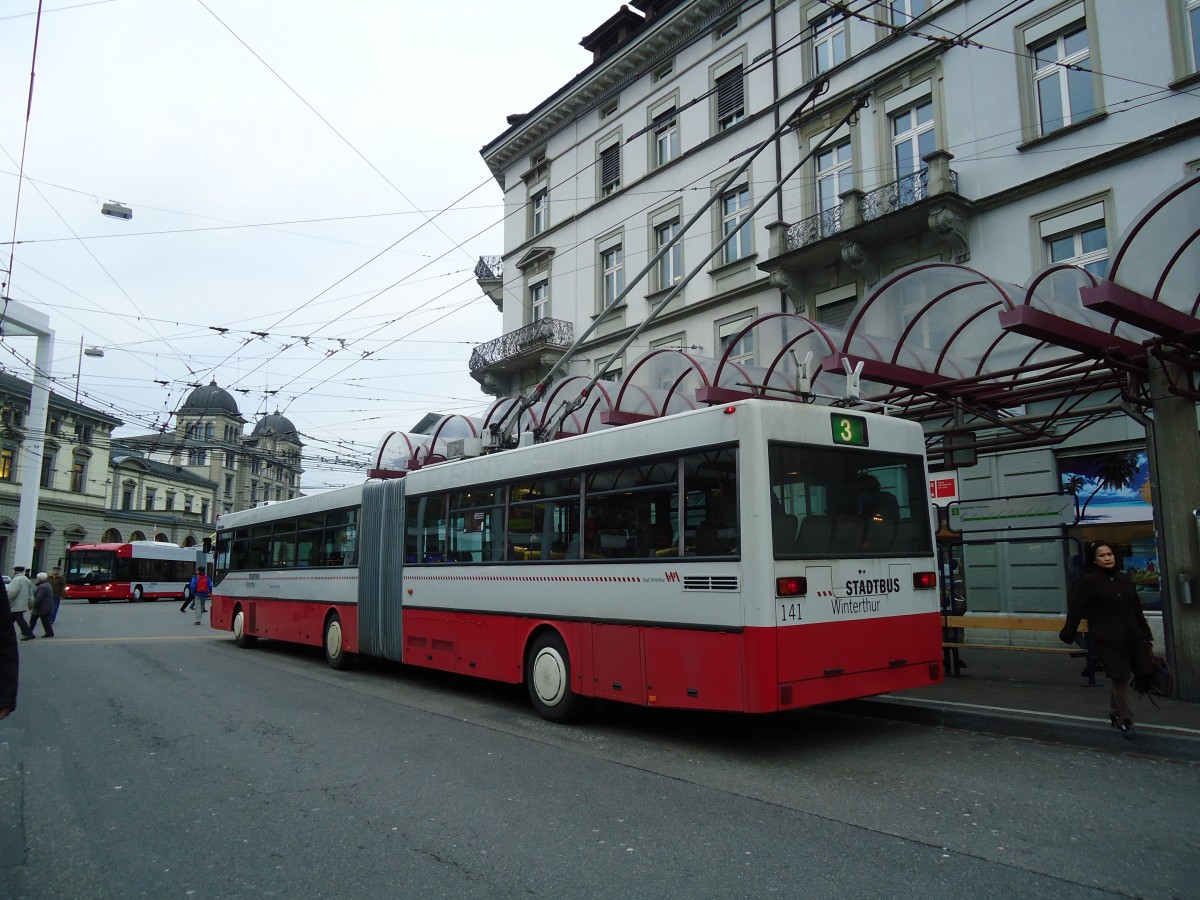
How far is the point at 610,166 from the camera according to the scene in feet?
86.0

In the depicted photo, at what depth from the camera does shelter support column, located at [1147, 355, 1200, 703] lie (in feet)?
28.1

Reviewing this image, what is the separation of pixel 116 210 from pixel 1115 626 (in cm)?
1965

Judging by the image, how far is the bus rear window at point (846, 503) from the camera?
23.5 ft

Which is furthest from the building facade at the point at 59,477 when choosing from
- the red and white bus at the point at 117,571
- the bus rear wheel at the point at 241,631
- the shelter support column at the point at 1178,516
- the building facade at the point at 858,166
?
the shelter support column at the point at 1178,516

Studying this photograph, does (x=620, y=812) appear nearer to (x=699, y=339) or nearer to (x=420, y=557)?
(x=420, y=557)

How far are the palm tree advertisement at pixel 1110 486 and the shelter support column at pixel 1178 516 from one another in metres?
5.83

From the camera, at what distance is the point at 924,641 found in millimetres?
8086

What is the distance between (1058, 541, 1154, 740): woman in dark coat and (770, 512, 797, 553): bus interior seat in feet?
8.21

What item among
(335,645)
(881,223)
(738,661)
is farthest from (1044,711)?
(881,223)

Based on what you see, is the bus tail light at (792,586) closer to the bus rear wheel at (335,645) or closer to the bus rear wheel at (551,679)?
the bus rear wheel at (551,679)

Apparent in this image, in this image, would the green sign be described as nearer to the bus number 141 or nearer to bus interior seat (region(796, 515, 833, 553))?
bus interior seat (region(796, 515, 833, 553))

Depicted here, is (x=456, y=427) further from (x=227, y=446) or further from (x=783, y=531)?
(x=783, y=531)

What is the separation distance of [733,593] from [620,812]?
6.86 ft

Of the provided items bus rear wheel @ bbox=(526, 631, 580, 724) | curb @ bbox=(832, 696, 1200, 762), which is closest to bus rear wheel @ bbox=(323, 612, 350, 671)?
bus rear wheel @ bbox=(526, 631, 580, 724)
